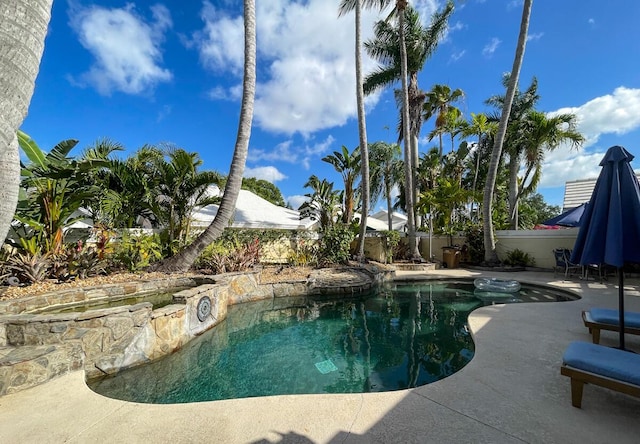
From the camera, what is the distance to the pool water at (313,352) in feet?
12.3

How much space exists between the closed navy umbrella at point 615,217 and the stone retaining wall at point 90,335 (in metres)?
6.28

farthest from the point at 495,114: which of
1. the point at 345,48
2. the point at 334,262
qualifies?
the point at 334,262

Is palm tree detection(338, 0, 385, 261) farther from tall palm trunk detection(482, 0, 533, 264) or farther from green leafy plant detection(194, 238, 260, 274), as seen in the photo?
tall palm trunk detection(482, 0, 533, 264)

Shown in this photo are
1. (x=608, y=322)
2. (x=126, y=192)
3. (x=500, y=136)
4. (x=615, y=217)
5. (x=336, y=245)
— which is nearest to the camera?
(x=615, y=217)

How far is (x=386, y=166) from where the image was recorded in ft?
68.9

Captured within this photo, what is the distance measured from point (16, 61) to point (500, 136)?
44.1 feet

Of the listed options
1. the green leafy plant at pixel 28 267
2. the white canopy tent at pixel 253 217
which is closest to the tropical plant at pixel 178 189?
the white canopy tent at pixel 253 217

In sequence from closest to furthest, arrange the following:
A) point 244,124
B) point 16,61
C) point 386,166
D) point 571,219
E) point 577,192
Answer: point 16,61 → point 244,124 → point 571,219 → point 577,192 → point 386,166

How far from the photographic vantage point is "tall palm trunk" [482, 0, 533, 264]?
1008 cm

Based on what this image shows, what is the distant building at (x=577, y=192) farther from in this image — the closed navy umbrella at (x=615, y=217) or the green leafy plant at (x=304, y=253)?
the closed navy umbrella at (x=615, y=217)

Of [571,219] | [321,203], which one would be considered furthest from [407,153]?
[571,219]

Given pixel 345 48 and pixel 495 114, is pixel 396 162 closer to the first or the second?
pixel 495 114

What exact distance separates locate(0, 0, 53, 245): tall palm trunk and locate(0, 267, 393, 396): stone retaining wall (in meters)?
3.09

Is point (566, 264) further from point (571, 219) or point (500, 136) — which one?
point (500, 136)
